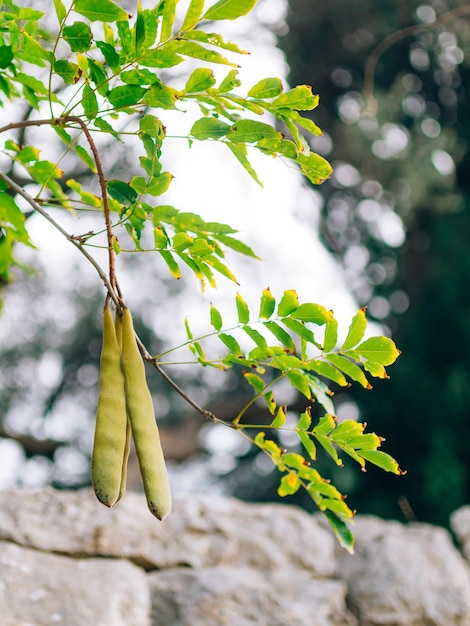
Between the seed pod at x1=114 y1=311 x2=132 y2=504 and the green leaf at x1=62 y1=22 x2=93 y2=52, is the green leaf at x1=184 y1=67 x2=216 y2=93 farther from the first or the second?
the seed pod at x1=114 y1=311 x2=132 y2=504

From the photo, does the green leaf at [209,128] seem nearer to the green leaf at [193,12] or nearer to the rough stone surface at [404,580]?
the green leaf at [193,12]

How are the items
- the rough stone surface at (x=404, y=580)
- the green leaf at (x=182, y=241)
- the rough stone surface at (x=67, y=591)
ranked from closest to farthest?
the green leaf at (x=182, y=241) → the rough stone surface at (x=67, y=591) → the rough stone surface at (x=404, y=580)

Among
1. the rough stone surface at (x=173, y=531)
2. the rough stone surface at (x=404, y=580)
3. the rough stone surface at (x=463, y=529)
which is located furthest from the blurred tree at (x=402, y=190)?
the rough stone surface at (x=173, y=531)

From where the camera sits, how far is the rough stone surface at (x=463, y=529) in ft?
9.98

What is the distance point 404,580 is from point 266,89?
204cm

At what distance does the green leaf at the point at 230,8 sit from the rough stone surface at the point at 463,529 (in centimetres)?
258

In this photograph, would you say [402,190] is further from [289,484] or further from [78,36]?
[78,36]

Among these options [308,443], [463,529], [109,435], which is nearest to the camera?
[109,435]

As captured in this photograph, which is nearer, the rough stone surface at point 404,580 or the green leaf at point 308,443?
the green leaf at point 308,443

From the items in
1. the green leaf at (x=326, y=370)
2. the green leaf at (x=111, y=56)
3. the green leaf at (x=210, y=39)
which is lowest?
the green leaf at (x=326, y=370)

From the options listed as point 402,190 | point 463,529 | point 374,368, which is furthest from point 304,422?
point 402,190

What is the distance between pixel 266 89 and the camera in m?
1.07

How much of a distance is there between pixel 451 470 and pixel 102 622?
12.4 ft

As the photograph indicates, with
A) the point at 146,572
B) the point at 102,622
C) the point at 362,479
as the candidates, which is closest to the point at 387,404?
the point at 362,479
